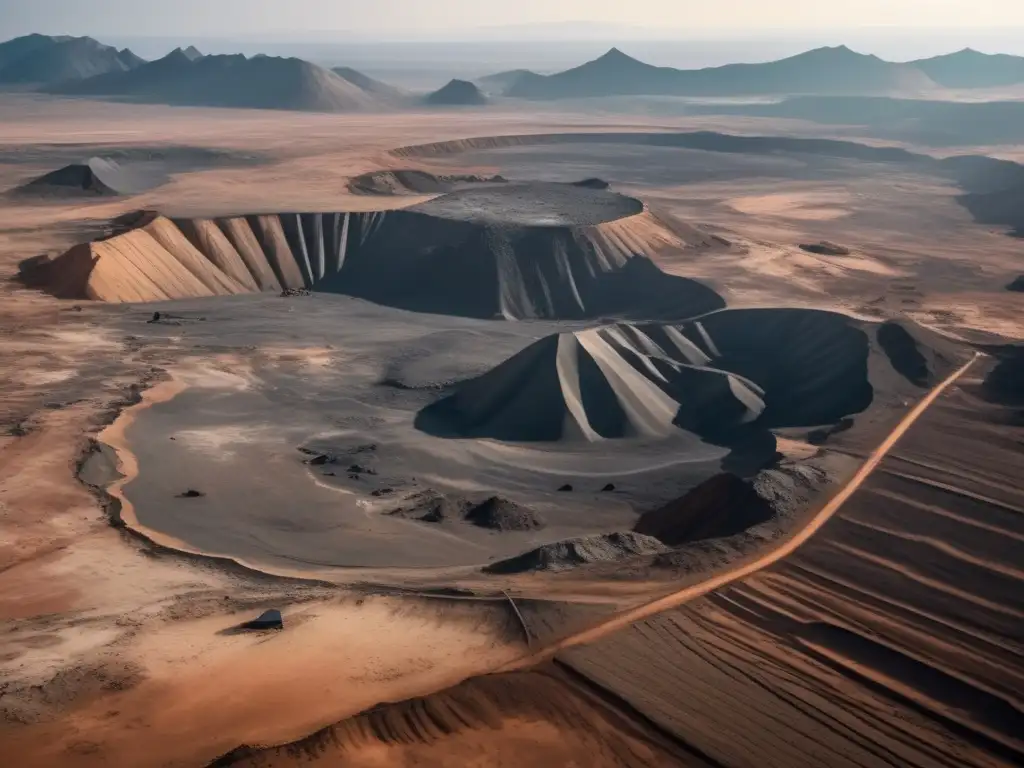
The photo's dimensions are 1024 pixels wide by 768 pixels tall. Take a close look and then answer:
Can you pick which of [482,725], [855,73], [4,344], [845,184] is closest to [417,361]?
[4,344]

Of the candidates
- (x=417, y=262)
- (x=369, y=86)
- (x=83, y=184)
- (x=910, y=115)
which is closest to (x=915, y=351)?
(x=417, y=262)

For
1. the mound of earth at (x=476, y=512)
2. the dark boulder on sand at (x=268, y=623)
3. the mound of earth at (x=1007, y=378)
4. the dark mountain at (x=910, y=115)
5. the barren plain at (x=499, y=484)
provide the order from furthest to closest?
1. the dark mountain at (x=910, y=115)
2. the mound of earth at (x=1007, y=378)
3. the mound of earth at (x=476, y=512)
4. the dark boulder on sand at (x=268, y=623)
5. the barren plain at (x=499, y=484)

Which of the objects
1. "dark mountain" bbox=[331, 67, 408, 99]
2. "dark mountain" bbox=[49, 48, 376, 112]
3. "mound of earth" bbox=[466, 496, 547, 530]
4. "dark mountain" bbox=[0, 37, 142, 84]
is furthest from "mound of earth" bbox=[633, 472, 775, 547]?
"dark mountain" bbox=[0, 37, 142, 84]

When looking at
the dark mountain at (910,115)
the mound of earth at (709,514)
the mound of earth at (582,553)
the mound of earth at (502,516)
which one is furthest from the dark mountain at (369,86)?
the mound of earth at (582,553)

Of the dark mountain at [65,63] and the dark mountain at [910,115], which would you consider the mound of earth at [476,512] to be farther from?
the dark mountain at [65,63]

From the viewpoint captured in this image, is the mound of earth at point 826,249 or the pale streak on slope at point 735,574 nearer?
the pale streak on slope at point 735,574

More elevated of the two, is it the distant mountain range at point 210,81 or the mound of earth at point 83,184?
the distant mountain range at point 210,81

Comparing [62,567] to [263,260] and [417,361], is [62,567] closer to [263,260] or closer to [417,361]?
[417,361]

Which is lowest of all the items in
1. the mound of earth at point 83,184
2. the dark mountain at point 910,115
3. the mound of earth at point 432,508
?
the mound of earth at point 432,508
